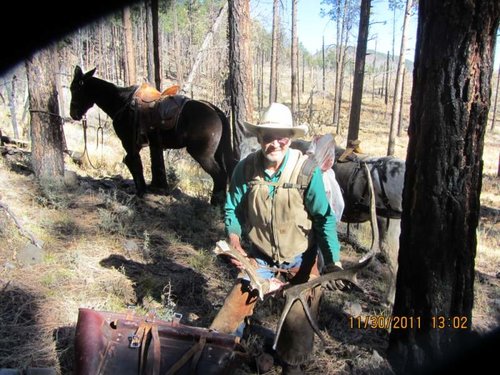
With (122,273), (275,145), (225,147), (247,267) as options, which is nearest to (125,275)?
(122,273)

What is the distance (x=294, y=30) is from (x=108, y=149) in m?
16.0

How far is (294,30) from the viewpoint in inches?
1008

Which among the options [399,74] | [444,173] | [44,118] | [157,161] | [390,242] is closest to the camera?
[444,173]

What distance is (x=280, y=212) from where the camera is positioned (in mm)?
3145

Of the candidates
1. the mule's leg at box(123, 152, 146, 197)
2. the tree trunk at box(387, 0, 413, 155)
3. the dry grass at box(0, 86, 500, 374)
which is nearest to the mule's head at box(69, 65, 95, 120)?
the dry grass at box(0, 86, 500, 374)

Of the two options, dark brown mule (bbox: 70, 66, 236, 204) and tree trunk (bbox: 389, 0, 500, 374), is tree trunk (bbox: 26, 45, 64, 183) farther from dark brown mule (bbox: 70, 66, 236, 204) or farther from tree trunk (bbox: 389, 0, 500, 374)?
tree trunk (bbox: 389, 0, 500, 374)

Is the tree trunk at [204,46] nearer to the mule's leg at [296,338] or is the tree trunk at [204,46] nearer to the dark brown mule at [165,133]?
the dark brown mule at [165,133]

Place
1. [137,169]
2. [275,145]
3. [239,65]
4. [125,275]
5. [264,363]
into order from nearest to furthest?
1. [275,145]
2. [264,363]
3. [125,275]
4. [239,65]
5. [137,169]

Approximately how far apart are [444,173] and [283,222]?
115 cm

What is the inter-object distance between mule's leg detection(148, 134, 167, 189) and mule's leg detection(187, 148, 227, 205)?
2.70 feet

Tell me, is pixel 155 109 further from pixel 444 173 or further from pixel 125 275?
pixel 444 173

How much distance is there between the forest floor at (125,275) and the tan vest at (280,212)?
111cm

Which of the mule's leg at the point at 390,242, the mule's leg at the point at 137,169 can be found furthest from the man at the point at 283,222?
the mule's leg at the point at 137,169

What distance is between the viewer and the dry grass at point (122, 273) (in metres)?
3.78
